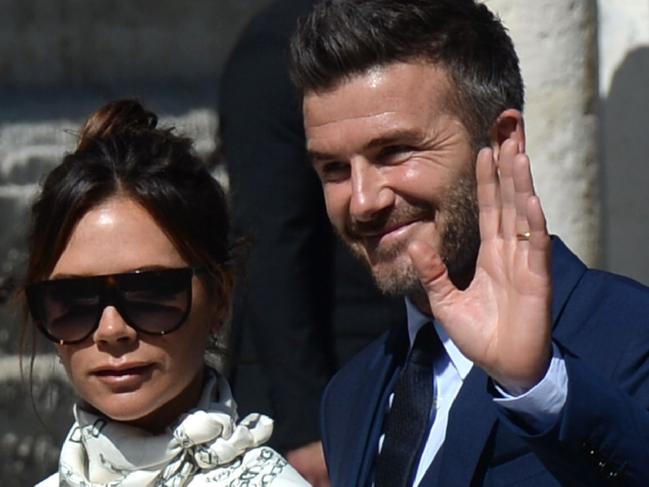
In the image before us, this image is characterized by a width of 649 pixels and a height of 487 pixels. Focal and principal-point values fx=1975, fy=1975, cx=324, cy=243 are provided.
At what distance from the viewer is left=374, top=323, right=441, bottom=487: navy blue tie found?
3084 millimetres

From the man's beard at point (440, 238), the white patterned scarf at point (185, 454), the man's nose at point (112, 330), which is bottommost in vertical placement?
the white patterned scarf at point (185, 454)

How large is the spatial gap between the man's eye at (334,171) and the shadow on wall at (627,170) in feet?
5.67

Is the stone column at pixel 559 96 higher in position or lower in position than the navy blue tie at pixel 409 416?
higher

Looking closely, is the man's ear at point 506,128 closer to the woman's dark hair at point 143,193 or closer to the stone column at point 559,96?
the woman's dark hair at point 143,193

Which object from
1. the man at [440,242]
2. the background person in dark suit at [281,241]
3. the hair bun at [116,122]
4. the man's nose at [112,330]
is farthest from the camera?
the background person in dark suit at [281,241]

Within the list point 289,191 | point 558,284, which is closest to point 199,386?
point 558,284

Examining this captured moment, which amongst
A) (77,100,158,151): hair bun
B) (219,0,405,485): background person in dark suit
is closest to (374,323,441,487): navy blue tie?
(77,100,158,151): hair bun

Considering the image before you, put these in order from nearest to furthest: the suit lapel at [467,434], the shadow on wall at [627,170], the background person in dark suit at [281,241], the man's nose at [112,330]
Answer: the suit lapel at [467,434], the man's nose at [112,330], the background person in dark suit at [281,241], the shadow on wall at [627,170]

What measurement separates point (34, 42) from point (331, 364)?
1571 millimetres

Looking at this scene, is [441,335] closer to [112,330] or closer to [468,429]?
[468,429]

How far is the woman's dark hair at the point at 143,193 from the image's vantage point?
127 inches

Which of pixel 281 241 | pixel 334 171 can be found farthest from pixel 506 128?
pixel 281 241

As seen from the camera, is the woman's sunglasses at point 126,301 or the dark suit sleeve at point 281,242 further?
the dark suit sleeve at point 281,242

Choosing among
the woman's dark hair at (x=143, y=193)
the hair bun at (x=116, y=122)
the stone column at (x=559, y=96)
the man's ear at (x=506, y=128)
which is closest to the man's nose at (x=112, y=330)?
the woman's dark hair at (x=143, y=193)
